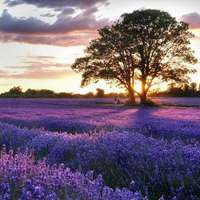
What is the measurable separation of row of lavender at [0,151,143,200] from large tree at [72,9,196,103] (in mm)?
41332

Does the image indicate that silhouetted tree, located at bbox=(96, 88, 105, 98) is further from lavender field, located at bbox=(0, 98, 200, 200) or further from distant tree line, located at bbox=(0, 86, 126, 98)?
lavender field, located at bbox=(0, 98, 200, 200)

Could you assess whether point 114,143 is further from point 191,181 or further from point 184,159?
point 191,181

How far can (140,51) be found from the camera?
4684 cm

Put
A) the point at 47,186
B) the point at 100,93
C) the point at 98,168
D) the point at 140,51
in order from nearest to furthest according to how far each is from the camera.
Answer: the point at 47,186 < the point at 98,168 < the point at 140,51 < the point at 100,93

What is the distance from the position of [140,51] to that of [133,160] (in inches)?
1609

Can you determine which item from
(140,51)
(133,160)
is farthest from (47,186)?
(140,51)

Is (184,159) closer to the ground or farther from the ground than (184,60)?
closer to the ground

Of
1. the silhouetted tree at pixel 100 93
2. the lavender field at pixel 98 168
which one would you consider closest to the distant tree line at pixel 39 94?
the silhouetted tree at pixel 100 93

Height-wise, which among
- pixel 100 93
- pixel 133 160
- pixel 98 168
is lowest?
pixel 98 168

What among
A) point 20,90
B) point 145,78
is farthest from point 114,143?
point 20,90

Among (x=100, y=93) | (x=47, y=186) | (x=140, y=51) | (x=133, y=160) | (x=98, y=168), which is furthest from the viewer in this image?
(x=100, y=93)

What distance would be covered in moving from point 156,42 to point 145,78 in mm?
2994

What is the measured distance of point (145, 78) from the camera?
155ft

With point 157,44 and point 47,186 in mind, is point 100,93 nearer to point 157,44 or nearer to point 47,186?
point 157,44
